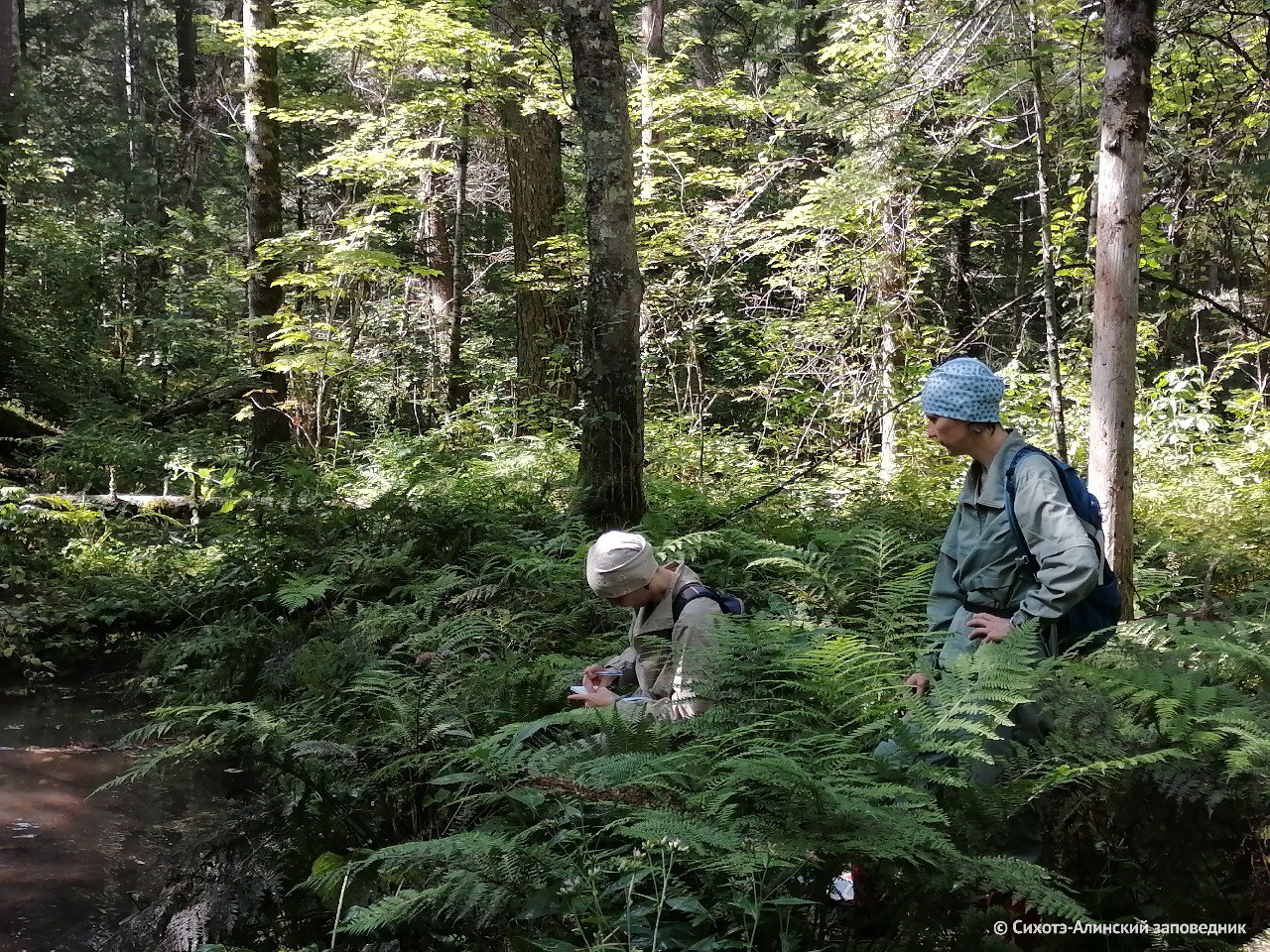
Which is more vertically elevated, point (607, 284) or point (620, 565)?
point (607, 284)

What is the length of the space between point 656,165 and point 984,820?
12456 mm

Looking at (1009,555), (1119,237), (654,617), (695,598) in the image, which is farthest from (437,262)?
(1009,555)

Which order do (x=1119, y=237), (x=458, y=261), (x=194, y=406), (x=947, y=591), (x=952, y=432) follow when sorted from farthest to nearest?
(x=194, y=406) → (x=458, y=261) → (x=1119, y=237) → (x=947, y=591) → (x=952, y=432)

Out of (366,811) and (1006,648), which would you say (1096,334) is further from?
(366,811)

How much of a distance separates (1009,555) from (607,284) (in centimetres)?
444

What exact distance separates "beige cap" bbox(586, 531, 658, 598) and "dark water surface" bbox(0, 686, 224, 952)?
6.48 feet

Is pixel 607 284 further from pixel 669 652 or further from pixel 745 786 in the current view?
pixel 745 786

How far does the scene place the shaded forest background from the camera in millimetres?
2639

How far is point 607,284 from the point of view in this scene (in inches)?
283

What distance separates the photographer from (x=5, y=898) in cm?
441

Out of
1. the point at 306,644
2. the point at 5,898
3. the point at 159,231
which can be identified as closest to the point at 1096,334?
the point at 306,644

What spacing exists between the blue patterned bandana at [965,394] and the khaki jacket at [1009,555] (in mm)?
161

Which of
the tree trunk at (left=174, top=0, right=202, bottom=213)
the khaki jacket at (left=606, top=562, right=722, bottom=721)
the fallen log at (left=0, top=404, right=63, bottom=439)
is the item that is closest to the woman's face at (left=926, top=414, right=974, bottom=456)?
the khaki jacket at (left=606, top=562, right=722, bottom=721)

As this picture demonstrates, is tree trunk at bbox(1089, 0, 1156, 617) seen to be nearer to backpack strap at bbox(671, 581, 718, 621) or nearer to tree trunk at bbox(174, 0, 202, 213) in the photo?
backpack strap at bbox(671, 581, 718, 621)
